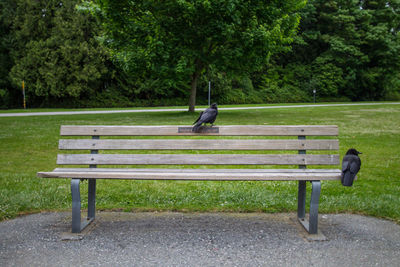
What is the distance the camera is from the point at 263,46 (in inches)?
673

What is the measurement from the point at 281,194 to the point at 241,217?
3.26 ft

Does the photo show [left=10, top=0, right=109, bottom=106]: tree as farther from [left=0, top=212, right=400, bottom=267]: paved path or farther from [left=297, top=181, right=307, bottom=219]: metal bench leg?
[left=297, top=181, right=307, bottom=219]: metal bench leg

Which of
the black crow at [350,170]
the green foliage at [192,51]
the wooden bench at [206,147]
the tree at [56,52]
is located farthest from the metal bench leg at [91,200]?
the tree at [56,52]

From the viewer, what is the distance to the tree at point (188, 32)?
54.3 ft

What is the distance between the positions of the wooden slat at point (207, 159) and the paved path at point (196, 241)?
0.66 m

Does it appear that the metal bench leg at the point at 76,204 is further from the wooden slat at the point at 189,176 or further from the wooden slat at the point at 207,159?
the wooden slat at the point at 207,159

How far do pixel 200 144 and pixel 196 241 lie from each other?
978mm

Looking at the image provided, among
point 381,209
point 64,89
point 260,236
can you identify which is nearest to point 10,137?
point 260,236

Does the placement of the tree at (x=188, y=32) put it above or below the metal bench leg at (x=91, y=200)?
above

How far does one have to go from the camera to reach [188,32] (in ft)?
58.4

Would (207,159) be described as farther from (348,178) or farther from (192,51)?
(192,51)

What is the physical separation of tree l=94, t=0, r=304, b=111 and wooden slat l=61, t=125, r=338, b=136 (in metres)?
13.1

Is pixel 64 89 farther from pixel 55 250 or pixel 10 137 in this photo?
pixel 55 250

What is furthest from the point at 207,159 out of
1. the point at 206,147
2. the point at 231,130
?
the point at 231,130
